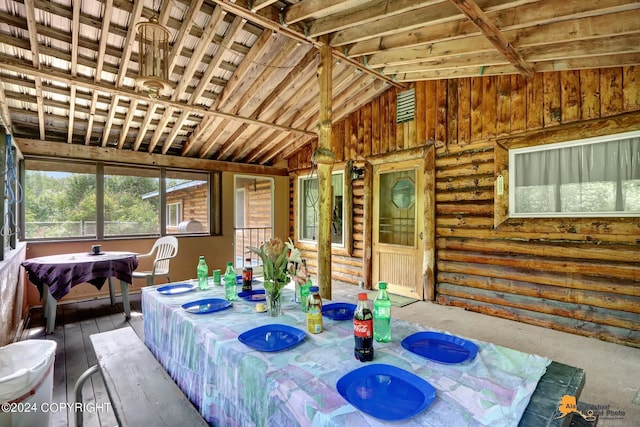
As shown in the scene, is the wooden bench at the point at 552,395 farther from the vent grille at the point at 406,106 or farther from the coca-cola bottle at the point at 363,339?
the vent grille at the point at 406,106

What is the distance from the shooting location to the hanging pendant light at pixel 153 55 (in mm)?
2479

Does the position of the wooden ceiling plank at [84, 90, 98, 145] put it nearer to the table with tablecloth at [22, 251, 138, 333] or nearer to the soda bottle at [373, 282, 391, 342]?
the table with tablecloth at [22, 251, 138, 333]

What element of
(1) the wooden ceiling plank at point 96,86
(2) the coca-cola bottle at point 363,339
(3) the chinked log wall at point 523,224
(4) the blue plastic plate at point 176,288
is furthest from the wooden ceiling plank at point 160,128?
(2) the coca-cola bottle at point 363,339

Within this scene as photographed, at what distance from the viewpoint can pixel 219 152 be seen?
625cm

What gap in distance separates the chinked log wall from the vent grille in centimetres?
9

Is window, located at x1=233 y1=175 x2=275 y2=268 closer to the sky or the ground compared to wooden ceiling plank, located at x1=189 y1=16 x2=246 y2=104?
closer to the ground

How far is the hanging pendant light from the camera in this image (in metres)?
2.48

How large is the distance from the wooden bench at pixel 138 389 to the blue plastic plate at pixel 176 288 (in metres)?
0.36

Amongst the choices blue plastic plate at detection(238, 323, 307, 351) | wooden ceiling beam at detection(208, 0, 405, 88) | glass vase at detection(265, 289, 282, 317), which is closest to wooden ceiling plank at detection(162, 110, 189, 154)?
wooden ceiling beam at detection(208, 0, 405, 88)

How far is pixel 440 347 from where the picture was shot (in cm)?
135

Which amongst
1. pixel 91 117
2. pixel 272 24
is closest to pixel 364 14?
pixel 272 24

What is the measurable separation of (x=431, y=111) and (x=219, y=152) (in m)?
4.04

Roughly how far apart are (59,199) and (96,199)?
18.2 inches

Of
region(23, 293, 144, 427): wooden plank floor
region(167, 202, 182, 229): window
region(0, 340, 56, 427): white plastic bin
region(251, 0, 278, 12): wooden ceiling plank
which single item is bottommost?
region(23, 293, 144, 427): wooden plank floor
